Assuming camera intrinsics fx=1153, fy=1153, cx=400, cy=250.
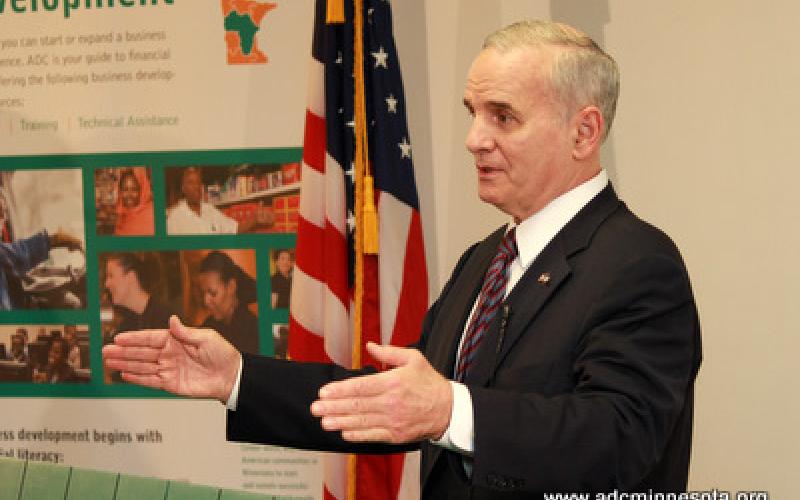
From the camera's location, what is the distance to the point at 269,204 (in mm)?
4484

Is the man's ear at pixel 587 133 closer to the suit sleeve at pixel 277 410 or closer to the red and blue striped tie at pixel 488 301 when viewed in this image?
the red and blue striped tie at pixel 488 301

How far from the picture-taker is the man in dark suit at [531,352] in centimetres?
196

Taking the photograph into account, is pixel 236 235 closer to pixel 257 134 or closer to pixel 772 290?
pixel 257 134

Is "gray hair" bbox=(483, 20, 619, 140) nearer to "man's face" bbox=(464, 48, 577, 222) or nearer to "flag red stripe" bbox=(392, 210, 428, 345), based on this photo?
"man's face" bbox=(464, 48, 577, 222)

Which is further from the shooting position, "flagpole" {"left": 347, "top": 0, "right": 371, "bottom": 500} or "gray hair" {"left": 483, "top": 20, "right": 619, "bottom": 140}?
"flagpole" {"left": 347, "top": 0, "right": 371, "bottom": 500}

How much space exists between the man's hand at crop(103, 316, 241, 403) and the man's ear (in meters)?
0.85

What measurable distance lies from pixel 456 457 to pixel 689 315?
0.53 meters

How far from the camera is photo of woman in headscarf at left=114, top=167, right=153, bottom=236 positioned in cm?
457

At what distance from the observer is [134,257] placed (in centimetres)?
460

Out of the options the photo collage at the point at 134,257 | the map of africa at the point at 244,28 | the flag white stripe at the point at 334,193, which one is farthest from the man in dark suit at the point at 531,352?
the map of africa at the point at 244,28

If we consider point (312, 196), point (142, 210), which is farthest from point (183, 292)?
point (312, 196)

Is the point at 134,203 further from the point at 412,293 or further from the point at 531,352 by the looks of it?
the point at 531,352

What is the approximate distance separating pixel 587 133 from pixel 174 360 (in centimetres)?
99

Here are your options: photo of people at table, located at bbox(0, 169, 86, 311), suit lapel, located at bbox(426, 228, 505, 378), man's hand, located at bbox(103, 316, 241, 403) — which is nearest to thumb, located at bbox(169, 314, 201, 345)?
man's hand, located at bbox(103, 316, 241, 403)
